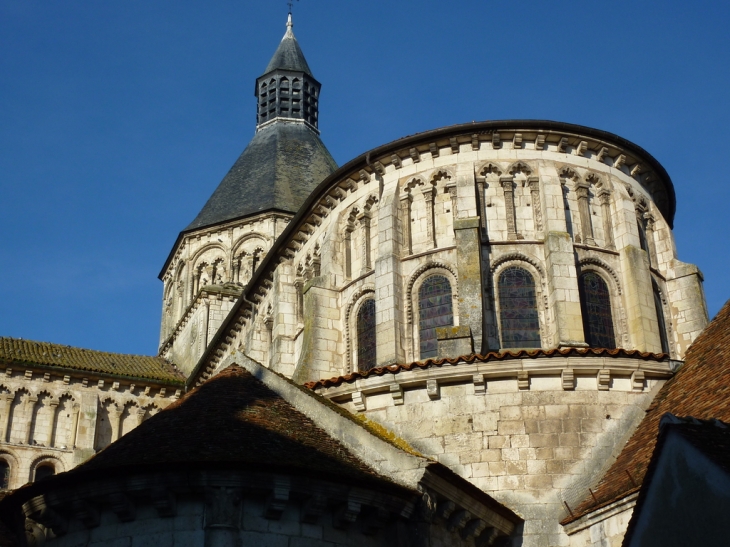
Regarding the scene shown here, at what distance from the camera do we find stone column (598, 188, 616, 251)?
20500 mm

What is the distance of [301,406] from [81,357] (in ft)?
67.0

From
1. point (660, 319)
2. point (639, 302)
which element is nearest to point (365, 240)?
point (639, 302)

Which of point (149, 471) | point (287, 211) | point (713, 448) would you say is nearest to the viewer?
point (713, 448)

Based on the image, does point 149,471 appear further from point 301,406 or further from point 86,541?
point 301,406

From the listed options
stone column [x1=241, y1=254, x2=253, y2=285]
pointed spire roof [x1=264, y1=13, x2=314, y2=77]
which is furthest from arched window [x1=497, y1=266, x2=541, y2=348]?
pointed spire roof [x1=264, y1=13, x2=314, y2=77]

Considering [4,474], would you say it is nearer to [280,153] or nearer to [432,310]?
[432,310]

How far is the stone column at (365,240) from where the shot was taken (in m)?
21.3

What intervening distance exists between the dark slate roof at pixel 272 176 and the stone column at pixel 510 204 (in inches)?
821

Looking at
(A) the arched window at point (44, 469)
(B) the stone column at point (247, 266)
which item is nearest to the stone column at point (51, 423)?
(A) the arched window at point (44, 469)

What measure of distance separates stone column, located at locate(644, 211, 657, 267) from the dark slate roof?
68.7 ft

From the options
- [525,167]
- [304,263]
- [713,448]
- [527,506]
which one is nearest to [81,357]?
[304,263]

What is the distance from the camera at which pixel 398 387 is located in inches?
689

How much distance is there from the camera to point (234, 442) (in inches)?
530

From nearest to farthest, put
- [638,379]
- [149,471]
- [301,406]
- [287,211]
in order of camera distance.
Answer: [149,471], [301,406], [638,379], [287,211]
